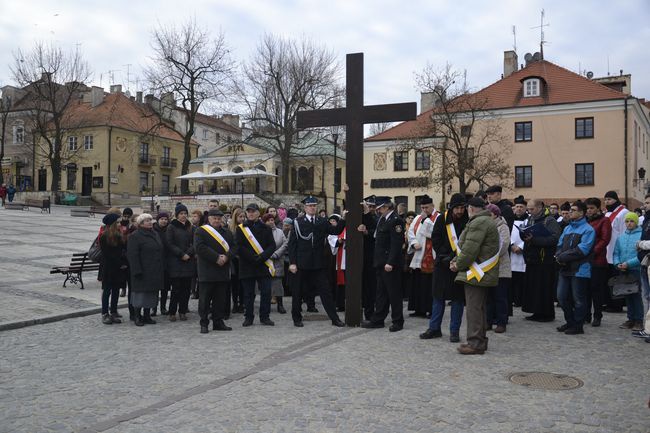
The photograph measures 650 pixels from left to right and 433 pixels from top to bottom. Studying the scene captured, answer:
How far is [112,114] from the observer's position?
62.7 meters

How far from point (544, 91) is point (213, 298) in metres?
37.4

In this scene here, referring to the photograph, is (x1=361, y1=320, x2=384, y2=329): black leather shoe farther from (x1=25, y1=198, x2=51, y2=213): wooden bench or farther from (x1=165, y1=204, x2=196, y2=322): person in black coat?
(x1=25, y1=198, x2=51, y2=213): wooden bench

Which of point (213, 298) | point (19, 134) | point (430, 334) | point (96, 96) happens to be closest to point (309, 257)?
point (213, 298)

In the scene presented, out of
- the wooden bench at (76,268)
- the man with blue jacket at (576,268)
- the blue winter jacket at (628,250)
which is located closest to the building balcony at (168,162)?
the wooden bench at (76,268)

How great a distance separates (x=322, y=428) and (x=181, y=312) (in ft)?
20.1

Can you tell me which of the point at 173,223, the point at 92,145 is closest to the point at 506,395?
the point at 173,223

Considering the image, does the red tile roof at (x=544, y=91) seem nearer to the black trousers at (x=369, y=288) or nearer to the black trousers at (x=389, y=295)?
the black trousers at (x=369, y=288)

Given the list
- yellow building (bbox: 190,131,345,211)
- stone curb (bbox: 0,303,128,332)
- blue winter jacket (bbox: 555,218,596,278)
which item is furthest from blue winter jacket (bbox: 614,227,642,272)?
yellow building (bbox: 190,131,345,211)

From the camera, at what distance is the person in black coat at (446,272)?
8.19 metres

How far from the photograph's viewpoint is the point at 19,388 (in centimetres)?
615

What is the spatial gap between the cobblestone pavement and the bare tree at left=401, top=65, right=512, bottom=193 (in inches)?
1065

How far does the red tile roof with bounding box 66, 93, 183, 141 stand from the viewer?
61.2 m

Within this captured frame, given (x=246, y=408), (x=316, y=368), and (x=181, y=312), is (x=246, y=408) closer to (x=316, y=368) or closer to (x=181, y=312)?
(x=316, y=368)

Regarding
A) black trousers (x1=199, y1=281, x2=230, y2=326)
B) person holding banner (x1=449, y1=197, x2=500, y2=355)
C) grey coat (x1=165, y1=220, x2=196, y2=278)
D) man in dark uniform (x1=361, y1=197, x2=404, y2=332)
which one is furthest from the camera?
grey coat (x1=165, y1=220, x2=196, y2=278)
